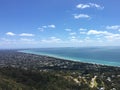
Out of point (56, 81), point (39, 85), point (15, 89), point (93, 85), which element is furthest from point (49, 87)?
point (93, 85)

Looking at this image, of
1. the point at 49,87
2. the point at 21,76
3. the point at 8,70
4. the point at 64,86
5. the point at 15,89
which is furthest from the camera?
the point at 8,70

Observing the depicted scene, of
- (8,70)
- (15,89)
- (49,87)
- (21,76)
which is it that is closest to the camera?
(15,89)

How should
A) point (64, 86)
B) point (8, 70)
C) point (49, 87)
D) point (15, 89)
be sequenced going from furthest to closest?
Answer: point (8, 70) < point (64, 86) < point (49, 87) < point (15, 89)

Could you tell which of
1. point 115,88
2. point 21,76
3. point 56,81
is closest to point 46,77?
point 56,81

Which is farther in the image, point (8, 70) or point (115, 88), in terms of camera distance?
point (8, 70)

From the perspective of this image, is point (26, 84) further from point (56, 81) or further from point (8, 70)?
point (8, 70)

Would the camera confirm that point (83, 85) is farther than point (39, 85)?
Yes

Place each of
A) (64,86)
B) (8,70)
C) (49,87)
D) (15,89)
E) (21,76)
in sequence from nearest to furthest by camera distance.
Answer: (15,89)
(49,87)
(64,86)
(21,76)
(8,70)

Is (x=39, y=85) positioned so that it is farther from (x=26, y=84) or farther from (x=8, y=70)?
(x=8, y=70)
